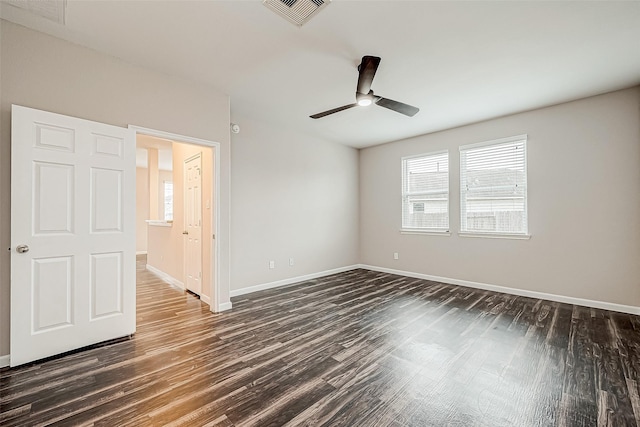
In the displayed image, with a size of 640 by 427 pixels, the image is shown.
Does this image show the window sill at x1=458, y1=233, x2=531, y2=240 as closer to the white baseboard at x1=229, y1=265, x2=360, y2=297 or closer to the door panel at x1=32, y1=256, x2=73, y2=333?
the white baseboard at x1=229, y1=265, x2=360, y2=297

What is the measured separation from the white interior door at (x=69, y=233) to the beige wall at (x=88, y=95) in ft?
0.39

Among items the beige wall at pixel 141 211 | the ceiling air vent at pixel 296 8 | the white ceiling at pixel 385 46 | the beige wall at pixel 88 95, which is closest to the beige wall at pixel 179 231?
the beige wall at pixel 88 95

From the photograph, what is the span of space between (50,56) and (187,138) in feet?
4.12

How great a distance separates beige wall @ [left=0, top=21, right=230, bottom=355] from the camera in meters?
2.20

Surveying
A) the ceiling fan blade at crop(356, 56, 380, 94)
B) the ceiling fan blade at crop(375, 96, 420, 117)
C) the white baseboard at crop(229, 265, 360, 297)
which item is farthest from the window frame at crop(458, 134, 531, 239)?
the ceiling fan blade at crop(356, 56, 380, 94)

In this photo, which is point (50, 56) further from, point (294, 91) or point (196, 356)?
point (196, 356)

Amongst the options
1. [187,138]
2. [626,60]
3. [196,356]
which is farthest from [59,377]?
[626,60]

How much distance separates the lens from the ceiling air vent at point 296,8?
198 cm

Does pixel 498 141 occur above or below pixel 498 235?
above

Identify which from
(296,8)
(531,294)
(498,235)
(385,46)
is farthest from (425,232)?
(296,8)

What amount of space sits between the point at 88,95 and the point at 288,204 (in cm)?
306

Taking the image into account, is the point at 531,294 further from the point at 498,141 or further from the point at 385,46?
the point at 385,46

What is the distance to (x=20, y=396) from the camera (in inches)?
72.1

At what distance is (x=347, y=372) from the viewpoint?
2.13 m
